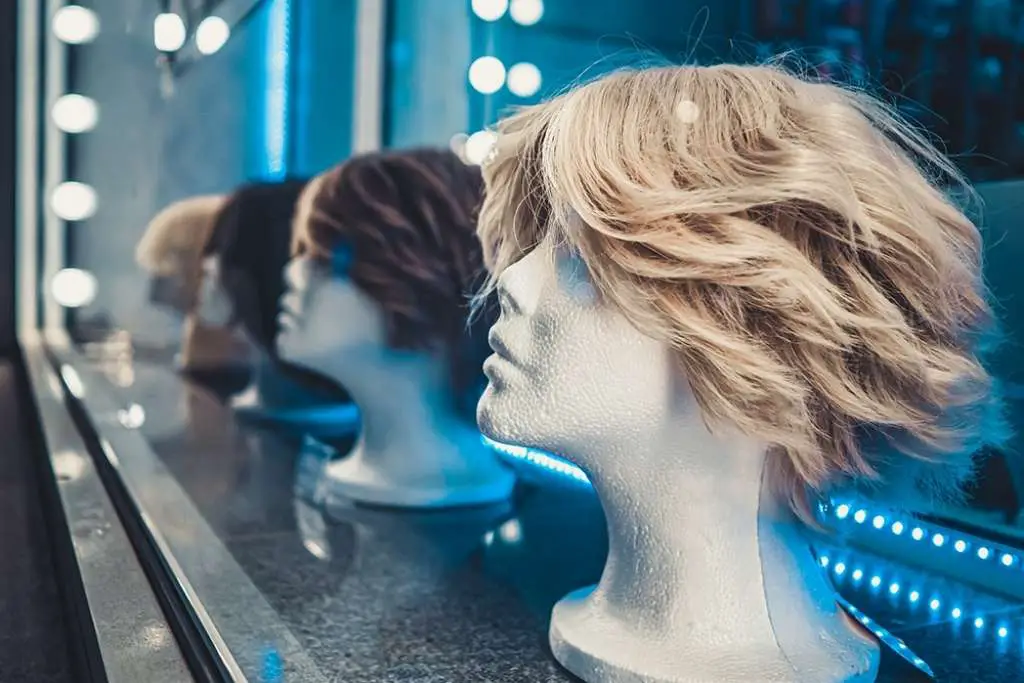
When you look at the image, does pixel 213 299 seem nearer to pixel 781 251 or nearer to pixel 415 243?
pixel 415 243

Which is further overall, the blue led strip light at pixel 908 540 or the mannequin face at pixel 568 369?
the blue led strip light at pixel 908 540

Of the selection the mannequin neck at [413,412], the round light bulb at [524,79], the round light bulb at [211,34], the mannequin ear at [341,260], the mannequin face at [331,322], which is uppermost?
the round light bulb at [211,34]

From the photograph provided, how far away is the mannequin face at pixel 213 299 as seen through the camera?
8.73ft

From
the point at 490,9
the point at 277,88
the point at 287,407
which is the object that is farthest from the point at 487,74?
the point at 287,407

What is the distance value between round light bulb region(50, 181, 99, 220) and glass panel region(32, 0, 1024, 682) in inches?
70.9

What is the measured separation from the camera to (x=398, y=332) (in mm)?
1580

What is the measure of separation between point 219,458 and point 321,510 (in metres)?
0.51

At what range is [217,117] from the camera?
273 centimetres

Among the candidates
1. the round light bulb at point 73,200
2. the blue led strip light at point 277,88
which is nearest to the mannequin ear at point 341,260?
the blue led strip light at point 277,88

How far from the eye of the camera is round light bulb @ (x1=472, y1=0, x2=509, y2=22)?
4.45 ft

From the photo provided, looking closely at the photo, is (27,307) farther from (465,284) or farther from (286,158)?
(465,284)

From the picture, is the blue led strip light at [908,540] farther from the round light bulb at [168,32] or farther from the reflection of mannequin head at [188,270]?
the round light bulb at [168,32]

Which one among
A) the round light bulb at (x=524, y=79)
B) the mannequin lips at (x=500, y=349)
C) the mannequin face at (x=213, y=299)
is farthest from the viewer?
the mannequin face at (x=213, y=299)

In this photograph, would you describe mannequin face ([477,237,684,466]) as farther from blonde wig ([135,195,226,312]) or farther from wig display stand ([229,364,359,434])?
blonde wig ([135,195,226,312])
